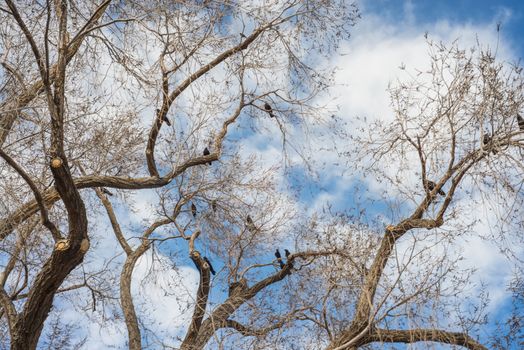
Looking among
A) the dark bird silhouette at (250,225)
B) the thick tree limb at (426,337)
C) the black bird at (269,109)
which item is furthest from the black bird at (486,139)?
the dark bird silhouette at (250,225)

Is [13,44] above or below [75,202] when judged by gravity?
above

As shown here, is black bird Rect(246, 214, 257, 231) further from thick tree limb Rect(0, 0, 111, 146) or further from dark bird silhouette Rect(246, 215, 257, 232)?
thick tree limb Rect(0, 0, 111, 146)

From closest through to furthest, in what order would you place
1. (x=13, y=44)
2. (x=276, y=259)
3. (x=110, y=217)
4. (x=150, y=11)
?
1. (x=150, y=11)
2. (x=13, y=44)
3. (x=276, y=259)
4. (x=110, y=217)

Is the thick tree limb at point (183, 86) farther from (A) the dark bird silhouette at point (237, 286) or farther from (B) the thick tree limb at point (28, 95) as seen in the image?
(A) the dark bird silhouette at point (237, 286)

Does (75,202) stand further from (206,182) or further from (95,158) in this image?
(206,182)

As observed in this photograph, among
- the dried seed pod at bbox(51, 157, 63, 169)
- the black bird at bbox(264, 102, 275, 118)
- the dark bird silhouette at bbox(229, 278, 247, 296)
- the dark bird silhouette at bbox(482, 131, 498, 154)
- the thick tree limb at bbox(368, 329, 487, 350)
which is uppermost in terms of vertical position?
the black bird at bbox(264, 102, 275, 118)

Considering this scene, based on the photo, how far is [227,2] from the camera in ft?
18.4

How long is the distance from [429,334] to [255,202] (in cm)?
350

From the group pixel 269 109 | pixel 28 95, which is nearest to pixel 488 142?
pixel 269 109

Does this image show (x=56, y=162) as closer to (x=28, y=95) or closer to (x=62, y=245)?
(x=62, y=245)

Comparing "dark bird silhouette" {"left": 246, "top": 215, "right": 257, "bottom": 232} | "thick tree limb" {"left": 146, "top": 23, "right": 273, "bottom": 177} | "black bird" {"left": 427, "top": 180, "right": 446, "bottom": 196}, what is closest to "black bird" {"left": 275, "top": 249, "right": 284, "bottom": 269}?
"dark bird silhouette" {"left": 246, "top": 215, "right": 257, "bottom": 232}

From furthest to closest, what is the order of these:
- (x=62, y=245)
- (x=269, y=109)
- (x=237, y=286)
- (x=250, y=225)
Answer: (x=250, y=225) < (x=237, y=286) < (x=269, y=109) < (x=62, y=245)

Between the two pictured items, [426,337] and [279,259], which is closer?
[426,337]

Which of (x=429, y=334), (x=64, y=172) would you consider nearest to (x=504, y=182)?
(x=429, y=334)
